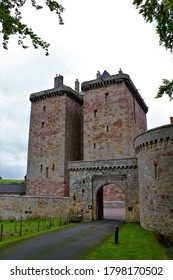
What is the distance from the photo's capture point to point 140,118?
34500 millimetres

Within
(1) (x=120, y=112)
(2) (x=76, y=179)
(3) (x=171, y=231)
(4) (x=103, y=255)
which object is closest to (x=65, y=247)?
(4) (x=103, y=255)

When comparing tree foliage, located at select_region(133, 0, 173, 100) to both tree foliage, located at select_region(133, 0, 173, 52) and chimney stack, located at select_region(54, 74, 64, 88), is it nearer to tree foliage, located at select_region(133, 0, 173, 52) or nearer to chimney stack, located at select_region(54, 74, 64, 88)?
tree foliage, located at select_region(133, 0, 173, 52)

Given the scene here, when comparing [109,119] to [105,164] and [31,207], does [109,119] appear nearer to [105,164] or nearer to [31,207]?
[105,164]

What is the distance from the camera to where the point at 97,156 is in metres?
28.7

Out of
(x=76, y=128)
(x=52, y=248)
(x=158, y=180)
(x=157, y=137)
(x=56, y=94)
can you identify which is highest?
(x=56, y=94)

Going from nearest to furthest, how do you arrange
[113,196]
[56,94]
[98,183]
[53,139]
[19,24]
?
[19,24], [98,183], [113,196], [53,139], [56,94]

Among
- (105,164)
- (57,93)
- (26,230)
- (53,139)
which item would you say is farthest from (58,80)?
(26,230)

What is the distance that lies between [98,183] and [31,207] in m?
7.26

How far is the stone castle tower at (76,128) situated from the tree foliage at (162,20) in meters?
14.6

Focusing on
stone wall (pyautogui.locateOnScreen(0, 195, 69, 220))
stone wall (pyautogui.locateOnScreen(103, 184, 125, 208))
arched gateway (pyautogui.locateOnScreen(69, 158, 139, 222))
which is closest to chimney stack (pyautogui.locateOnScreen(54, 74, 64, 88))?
arched gateway (pyautogui.locateOnScreen(69, 158, 139, 222))

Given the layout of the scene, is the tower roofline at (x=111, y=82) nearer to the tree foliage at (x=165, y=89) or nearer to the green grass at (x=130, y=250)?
the tree foliage at (x=165, y=89)

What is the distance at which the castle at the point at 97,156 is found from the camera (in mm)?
13758

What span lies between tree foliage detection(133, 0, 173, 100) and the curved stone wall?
2.20 metres
